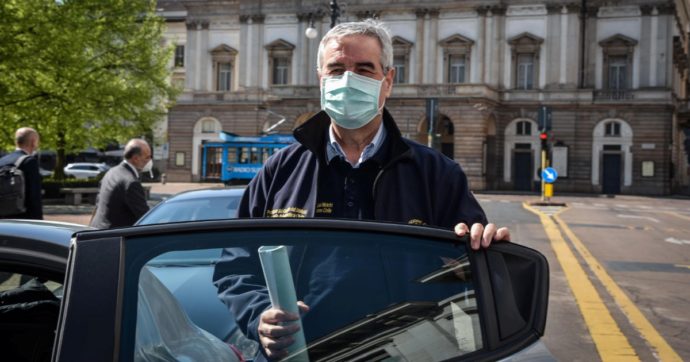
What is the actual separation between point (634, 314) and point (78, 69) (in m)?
21.8

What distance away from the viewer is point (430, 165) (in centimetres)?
287

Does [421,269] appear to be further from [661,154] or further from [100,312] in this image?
[661,154]

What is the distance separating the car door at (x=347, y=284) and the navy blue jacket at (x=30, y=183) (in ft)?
20.0

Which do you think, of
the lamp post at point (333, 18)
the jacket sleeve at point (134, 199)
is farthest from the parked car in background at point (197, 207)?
the lamp post at point (333, 18)

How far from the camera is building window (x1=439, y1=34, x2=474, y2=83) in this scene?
5228 cm

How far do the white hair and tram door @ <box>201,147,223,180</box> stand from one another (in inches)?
1699

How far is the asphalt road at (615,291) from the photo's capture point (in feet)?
20.1

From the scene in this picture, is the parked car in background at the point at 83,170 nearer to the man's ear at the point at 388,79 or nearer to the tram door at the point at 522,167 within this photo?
the tram door at the point at 522,167

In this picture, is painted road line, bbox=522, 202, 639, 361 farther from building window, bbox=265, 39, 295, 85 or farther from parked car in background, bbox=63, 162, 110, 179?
parked car in background, bbox=63, 162, 110, 179

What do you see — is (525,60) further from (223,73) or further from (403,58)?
(223,73)

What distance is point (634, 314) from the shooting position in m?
7.62

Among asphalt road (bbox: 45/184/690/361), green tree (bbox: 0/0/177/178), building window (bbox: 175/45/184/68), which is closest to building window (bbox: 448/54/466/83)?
building window (bbox: 175/45/184/68)

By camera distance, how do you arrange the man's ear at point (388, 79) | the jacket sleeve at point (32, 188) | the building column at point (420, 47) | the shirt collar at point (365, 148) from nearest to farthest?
the shirt collar at point (365, 148)
the man's ear at point (388, 79)
the jacket sleeve at point (32, 188)
the building column at point (420, 47)

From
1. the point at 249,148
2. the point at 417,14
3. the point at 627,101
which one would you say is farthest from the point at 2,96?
the point at 627,101
